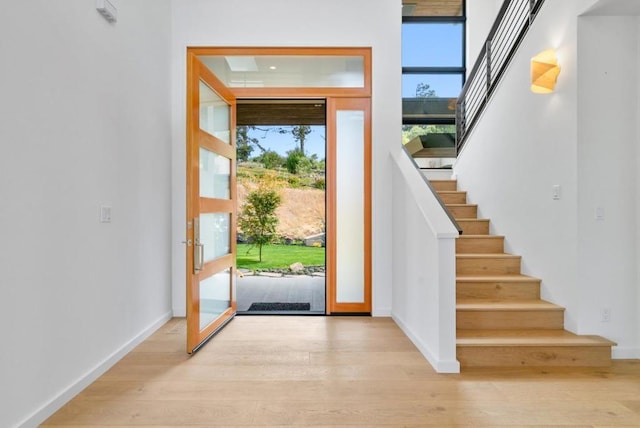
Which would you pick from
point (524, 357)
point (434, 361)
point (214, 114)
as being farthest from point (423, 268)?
point (214, 114)

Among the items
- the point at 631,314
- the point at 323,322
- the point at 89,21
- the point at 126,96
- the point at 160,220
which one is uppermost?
the point at 89,21

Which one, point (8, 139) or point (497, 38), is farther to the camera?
point (497, 38)

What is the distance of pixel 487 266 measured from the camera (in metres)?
3.70

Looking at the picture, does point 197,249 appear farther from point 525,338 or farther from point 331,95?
point 525,338

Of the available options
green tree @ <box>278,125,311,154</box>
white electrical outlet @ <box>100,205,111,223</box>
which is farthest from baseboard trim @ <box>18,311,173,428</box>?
green tree @ <box>278,125,311,154</box>

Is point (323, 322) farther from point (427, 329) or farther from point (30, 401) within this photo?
point (30, 401)

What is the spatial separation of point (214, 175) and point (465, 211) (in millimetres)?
2958

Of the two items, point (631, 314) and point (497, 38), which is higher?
point (497, 38)

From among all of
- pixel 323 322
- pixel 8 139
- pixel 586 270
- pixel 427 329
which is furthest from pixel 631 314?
pixel 8 139

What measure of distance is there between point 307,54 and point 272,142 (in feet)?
14.5

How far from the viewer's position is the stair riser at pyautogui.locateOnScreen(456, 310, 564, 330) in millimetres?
3096

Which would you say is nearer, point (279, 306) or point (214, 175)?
point (214, 175)

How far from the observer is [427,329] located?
2.95m

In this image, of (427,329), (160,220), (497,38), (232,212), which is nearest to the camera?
(427,329)
